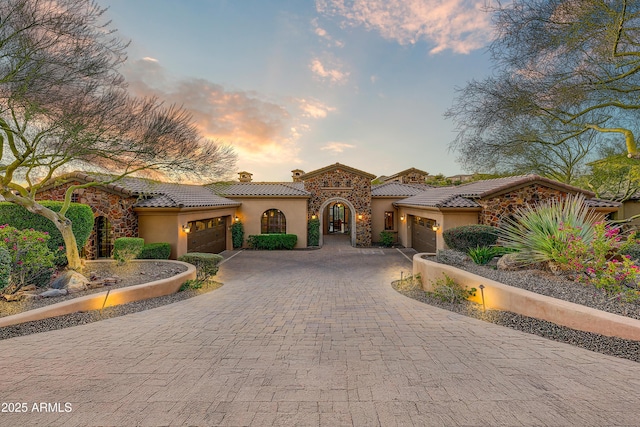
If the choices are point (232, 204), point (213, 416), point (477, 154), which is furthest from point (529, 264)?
point (232, 204)

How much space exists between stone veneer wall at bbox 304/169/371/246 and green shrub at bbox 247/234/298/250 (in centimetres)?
232

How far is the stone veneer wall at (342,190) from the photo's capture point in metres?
18.0

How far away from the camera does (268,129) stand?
16828mm

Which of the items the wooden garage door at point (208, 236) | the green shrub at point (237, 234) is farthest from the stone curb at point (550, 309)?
the green shrub at point (237, 234)

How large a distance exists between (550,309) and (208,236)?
14363mm

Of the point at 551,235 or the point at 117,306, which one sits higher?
the point at 551,235

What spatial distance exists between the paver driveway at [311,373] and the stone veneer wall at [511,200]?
8.20 m

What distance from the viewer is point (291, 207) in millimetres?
17453

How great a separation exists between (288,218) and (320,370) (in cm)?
1443

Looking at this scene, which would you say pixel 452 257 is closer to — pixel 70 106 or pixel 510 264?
pixel 510 264

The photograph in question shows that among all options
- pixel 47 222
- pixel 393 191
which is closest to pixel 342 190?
pixel 393 191

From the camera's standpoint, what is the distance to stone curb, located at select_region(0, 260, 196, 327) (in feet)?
15.7

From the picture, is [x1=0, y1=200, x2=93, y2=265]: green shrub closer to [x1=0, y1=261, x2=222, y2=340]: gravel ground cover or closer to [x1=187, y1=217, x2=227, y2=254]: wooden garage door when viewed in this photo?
[x1=0, y1=261, x2=222, y2=340]: gravel ground cover

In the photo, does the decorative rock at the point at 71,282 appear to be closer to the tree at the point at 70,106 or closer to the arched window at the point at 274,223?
the tree at the point at 70,106
